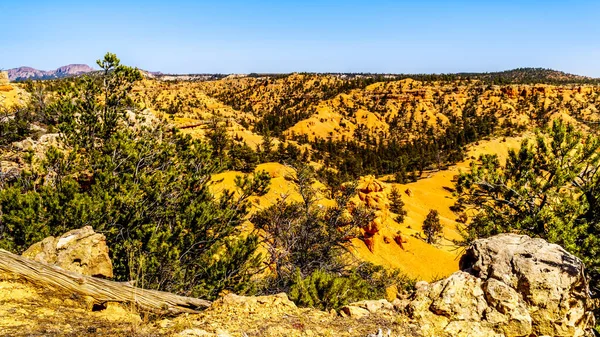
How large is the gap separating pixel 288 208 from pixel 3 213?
30.2 ft

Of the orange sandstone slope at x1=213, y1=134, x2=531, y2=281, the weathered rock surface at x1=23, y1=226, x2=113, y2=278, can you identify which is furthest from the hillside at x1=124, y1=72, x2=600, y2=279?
the weathered rock surface at x1=23, y1=226, x2=113, y2=278

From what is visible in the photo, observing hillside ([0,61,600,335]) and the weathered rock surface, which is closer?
the weathered rock surface

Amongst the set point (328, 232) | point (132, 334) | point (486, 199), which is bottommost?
point (328, 232)

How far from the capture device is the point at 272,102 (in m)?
111

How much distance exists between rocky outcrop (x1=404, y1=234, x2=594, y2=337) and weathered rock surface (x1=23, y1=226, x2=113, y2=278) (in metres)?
5.64

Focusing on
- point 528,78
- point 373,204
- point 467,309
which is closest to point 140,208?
point 467,309

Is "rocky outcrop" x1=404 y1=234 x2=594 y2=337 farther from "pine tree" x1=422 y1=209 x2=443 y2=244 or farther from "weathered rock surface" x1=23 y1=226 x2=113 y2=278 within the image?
"pine tree" x1=422 y1=209 x2=443 y2=244

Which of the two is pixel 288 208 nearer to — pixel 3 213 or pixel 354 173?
pixel 3 213

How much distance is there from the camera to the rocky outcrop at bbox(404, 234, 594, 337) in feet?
15.5

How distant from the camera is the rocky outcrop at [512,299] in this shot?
4.72 metres

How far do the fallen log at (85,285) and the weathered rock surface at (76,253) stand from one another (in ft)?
7.10

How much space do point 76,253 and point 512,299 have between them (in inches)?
285

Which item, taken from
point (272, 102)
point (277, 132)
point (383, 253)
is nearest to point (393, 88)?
point (272, 102)

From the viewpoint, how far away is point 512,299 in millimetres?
4855
